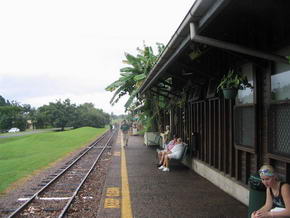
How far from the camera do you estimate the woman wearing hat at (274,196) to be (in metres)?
3.53

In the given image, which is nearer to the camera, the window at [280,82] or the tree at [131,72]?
the window at [280,82]

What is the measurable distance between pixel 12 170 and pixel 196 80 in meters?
7.96

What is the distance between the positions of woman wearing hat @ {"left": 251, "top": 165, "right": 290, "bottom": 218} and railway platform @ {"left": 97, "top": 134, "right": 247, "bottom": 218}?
1785mm

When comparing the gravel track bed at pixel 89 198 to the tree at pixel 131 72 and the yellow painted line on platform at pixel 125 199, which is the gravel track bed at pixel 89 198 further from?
the tree at pixel 131 72

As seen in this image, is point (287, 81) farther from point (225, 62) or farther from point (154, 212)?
point (154, 212)

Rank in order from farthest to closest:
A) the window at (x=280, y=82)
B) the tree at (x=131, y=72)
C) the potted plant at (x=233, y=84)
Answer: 1. the tree at (x=131, y=72)
2. the potted plant at (x=233, y=84)
3. the window at (x=280, y=82)

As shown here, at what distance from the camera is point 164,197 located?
22.1ft

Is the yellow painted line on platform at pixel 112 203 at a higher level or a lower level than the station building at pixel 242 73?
lower

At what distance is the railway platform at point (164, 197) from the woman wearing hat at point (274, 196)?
178 centimetres

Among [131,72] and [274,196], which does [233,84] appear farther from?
[131,72]

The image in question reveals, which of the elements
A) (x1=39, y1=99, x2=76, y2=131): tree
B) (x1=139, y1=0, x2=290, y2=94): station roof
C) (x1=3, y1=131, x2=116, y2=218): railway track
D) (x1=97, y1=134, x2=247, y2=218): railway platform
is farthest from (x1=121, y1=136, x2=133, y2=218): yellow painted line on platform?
(x1=39, y1=99, x2=76, y2=131): tree

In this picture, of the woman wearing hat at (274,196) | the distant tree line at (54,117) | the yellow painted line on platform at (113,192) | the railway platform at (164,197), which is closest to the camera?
the woman wearing hat at (274,196)

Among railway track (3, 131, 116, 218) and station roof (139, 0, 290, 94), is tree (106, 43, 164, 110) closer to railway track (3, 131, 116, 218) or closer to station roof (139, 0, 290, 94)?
railway track (3, 131, 116, 218)

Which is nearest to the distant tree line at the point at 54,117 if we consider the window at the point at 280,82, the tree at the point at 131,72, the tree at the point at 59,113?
the tree at the point at 59,113
